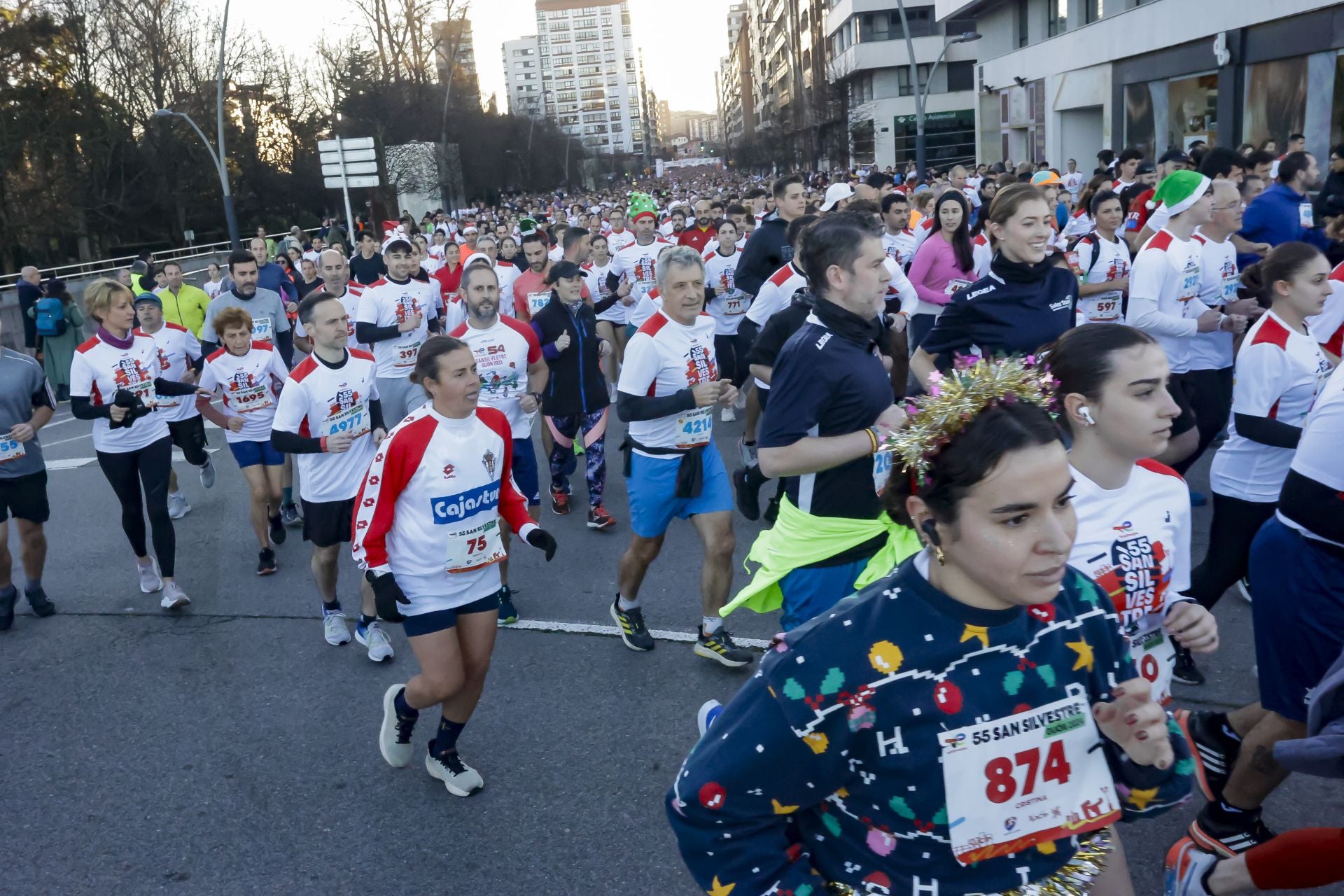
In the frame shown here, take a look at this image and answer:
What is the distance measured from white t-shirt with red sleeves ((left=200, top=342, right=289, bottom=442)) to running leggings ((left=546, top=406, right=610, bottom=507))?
205 cm

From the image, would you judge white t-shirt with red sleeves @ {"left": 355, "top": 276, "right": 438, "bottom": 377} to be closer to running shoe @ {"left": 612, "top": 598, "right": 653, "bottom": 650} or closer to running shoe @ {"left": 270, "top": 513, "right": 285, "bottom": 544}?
running shoe @ {"left": 270, "top": 513, "right": 285, "bottom": 544}

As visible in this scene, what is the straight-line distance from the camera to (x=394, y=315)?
9344mm

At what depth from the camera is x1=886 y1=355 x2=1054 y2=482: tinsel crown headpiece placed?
2.01m

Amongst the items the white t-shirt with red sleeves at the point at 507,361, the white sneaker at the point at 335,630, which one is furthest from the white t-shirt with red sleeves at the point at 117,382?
the white t-shirt with red sleeves at the point at 507,361

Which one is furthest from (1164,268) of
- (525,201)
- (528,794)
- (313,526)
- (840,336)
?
(525,201)

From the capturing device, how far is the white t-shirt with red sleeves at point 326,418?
6.11m

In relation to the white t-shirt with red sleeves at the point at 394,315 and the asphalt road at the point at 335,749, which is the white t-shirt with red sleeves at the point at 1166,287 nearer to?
the asphalt road at the point at 335,749

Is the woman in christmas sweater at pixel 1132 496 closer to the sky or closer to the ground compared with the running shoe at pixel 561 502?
closer to the sky

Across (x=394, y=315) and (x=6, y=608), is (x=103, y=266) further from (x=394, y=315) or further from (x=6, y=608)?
(x=6, y=608)

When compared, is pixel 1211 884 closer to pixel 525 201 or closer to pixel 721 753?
pixel 721 753

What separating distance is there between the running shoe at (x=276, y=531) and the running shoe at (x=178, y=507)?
1683 millimetres

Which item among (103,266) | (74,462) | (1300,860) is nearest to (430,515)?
(1300,860)

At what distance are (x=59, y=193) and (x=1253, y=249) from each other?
36202 millimetres

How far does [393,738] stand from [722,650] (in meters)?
1.64
